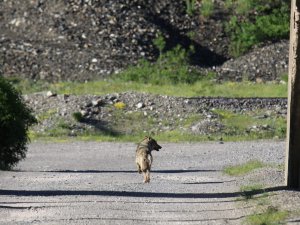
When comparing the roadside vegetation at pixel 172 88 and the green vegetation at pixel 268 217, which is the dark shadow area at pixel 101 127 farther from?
the green vegetation at pixel 268 217

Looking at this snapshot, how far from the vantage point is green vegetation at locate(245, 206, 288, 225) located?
45.4ft

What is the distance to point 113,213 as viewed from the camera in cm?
1505

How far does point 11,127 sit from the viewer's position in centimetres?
2356

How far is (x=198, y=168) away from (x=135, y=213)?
30.9ft

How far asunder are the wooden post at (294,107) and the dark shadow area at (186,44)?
27072mm

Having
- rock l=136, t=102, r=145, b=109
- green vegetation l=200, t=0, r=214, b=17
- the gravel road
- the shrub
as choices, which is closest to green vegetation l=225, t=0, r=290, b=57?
green vegetation l=200, t=0, r=214, b=17

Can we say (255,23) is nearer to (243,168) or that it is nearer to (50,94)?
(50,94)

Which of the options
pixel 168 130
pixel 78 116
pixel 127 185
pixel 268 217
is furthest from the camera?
pixel 78 116

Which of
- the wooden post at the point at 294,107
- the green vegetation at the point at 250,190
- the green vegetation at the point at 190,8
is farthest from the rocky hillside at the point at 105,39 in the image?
the wooden post at the point at 294,107

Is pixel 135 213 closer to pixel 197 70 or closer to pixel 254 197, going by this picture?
pixel 254 197

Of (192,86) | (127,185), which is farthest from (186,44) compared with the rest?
(127,185)

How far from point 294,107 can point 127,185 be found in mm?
3612

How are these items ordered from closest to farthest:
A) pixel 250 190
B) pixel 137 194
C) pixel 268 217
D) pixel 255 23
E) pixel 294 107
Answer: pixel 268 217 < pixel 294 107 < pixel 137 194 < pixel 250 190 < pixel 255 23

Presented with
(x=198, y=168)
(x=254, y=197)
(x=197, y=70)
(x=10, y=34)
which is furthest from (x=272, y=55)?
(x=254, y=197)
